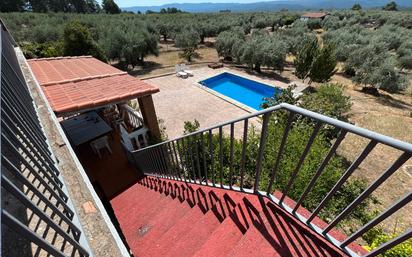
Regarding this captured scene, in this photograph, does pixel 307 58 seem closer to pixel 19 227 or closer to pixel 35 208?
pixel 35 208

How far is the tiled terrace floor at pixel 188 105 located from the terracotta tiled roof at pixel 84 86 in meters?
4.18

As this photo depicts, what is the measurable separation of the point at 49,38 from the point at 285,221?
31.8m

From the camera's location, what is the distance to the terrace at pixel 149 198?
125 centimetres

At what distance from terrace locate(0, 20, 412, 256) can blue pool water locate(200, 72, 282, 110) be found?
1091cm

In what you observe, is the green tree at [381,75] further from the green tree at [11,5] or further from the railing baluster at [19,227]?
the green tree at [11,5]

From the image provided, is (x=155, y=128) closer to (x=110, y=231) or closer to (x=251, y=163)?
(x=251, y=163)

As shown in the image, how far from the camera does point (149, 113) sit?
21.6ft

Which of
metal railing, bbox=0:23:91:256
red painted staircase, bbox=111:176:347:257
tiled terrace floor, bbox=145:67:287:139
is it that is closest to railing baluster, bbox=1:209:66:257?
metal railing, bbox=0:23:91:256

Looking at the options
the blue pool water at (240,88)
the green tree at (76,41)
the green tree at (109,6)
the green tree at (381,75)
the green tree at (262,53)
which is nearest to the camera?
the green tree at (381,75)

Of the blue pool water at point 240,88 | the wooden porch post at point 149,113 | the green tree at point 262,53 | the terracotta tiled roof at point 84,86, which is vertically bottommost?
the blue pool water at point 240,88

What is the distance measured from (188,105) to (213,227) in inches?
437

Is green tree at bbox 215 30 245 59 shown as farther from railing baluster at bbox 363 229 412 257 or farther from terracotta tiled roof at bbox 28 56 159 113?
railing baluster at bbox 363 229 412 257

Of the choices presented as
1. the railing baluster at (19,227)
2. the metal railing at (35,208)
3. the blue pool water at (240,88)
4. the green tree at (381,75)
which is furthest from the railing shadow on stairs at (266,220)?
the green tree at (381,75)

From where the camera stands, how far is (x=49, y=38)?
958 inches
